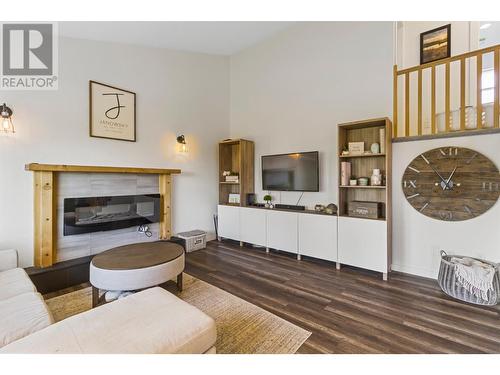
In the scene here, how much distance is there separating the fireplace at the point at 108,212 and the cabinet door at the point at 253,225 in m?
1.31

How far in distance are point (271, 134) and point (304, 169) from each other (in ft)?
3.12

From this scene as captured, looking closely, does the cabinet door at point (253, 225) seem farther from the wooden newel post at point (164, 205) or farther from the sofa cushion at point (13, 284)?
the sofa cushion at point (13, 284)

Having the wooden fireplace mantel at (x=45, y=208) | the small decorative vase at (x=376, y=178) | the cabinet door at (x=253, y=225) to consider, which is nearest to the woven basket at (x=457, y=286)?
the small decorative vase at (x=376, y=178)

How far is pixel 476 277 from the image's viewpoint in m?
2.05

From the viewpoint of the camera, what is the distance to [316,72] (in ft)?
11.3

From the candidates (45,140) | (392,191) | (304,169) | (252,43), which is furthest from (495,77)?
(45,140)

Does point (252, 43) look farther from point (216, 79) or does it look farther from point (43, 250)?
point (43, 250)

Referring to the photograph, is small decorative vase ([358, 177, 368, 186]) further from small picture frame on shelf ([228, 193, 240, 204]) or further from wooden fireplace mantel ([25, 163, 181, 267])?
wooden fireplace mantel ([25, 163, 181, 267])

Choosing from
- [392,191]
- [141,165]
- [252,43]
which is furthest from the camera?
[252,43]

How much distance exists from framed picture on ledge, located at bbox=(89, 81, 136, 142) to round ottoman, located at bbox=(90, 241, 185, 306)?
163 cm

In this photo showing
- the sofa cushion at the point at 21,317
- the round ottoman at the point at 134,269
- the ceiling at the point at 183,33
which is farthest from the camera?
the ceiling at the point at 183,33

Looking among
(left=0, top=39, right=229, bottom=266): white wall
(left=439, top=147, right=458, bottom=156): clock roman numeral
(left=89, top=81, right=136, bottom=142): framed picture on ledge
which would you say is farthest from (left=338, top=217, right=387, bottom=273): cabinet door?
(left=89, top=81, right=136, bottom=142): framed picture on ledge

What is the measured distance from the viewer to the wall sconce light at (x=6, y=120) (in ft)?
7.74
